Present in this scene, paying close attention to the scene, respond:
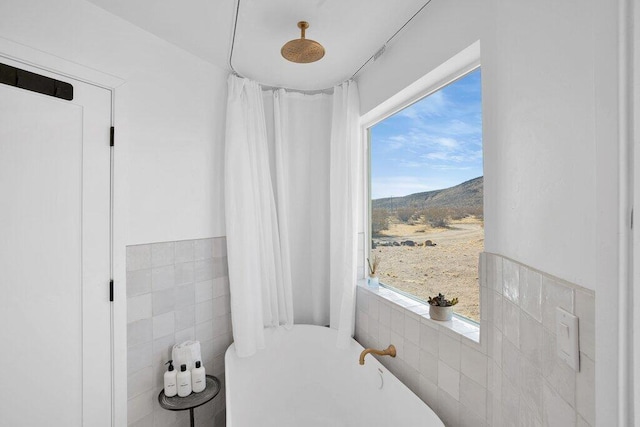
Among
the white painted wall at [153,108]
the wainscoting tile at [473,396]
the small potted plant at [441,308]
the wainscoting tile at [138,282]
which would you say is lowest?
the wainscoting tile at [473,396]

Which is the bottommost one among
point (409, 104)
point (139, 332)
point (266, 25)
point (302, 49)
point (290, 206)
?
point (139, 332)

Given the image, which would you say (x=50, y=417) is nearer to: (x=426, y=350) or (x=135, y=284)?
(x=135, y=284)

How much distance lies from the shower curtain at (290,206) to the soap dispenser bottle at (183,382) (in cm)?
35

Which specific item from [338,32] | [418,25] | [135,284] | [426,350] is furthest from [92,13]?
[426,350]

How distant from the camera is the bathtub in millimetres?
1723

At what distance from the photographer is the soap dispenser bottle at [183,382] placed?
5.33 ft

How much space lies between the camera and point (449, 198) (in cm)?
163

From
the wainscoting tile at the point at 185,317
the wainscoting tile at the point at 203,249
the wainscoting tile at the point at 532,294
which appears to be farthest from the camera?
the wainscoting tile at the point at 203,249

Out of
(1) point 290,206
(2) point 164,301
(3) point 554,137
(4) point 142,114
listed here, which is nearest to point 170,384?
(2) point 164,301

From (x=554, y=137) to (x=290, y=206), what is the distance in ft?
6.13

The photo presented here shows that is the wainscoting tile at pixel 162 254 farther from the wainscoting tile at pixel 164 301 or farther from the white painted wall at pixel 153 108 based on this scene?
the wainscoting tile at pixel 164 301

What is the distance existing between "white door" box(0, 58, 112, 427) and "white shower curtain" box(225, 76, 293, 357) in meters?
0.68

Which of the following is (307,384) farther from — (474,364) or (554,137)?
(554,137)

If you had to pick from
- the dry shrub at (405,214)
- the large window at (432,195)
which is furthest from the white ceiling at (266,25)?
the dry shrub at (405,214)
